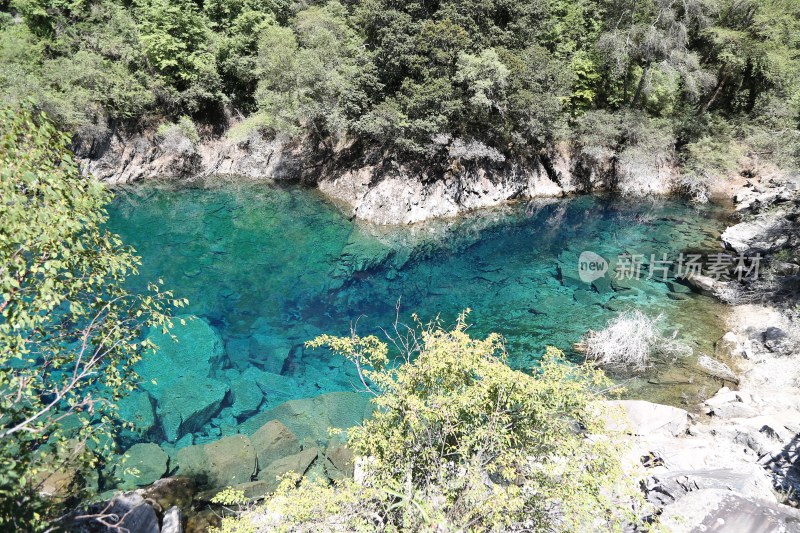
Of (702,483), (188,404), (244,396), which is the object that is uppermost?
(702,483)

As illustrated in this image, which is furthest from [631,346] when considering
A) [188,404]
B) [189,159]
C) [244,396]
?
[189,159]

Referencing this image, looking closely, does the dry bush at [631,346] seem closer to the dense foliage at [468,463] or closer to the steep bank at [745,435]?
the steep bank at [745,435]

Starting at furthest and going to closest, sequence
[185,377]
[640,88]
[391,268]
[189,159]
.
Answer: [189,159] → [640,88] → [391,268] → [185,377]

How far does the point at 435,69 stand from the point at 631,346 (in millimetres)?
17175

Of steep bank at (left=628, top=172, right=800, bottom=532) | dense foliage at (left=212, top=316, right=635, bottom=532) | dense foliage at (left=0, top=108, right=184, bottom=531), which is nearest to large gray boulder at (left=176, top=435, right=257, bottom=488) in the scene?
dense foliage at (left=212, top=316, right=635, bottom=532)

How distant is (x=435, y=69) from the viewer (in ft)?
73.9

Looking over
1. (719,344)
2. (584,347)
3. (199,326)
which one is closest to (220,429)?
(199,326)

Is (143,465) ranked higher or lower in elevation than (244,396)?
higher

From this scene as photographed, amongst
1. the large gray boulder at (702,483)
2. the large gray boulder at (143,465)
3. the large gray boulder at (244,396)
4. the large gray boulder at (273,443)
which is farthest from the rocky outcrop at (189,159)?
the large gray boulder at (702,483)

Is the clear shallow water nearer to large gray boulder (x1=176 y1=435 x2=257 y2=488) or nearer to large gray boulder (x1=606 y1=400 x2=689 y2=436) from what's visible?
large gray boulder (x1=606 y1=400 x2=689 y2=436)

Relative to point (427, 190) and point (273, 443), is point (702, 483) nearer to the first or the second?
point (273, 443)

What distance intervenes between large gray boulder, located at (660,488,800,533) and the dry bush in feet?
19.6

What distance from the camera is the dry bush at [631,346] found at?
1221 cm

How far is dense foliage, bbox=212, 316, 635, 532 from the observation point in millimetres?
4906
